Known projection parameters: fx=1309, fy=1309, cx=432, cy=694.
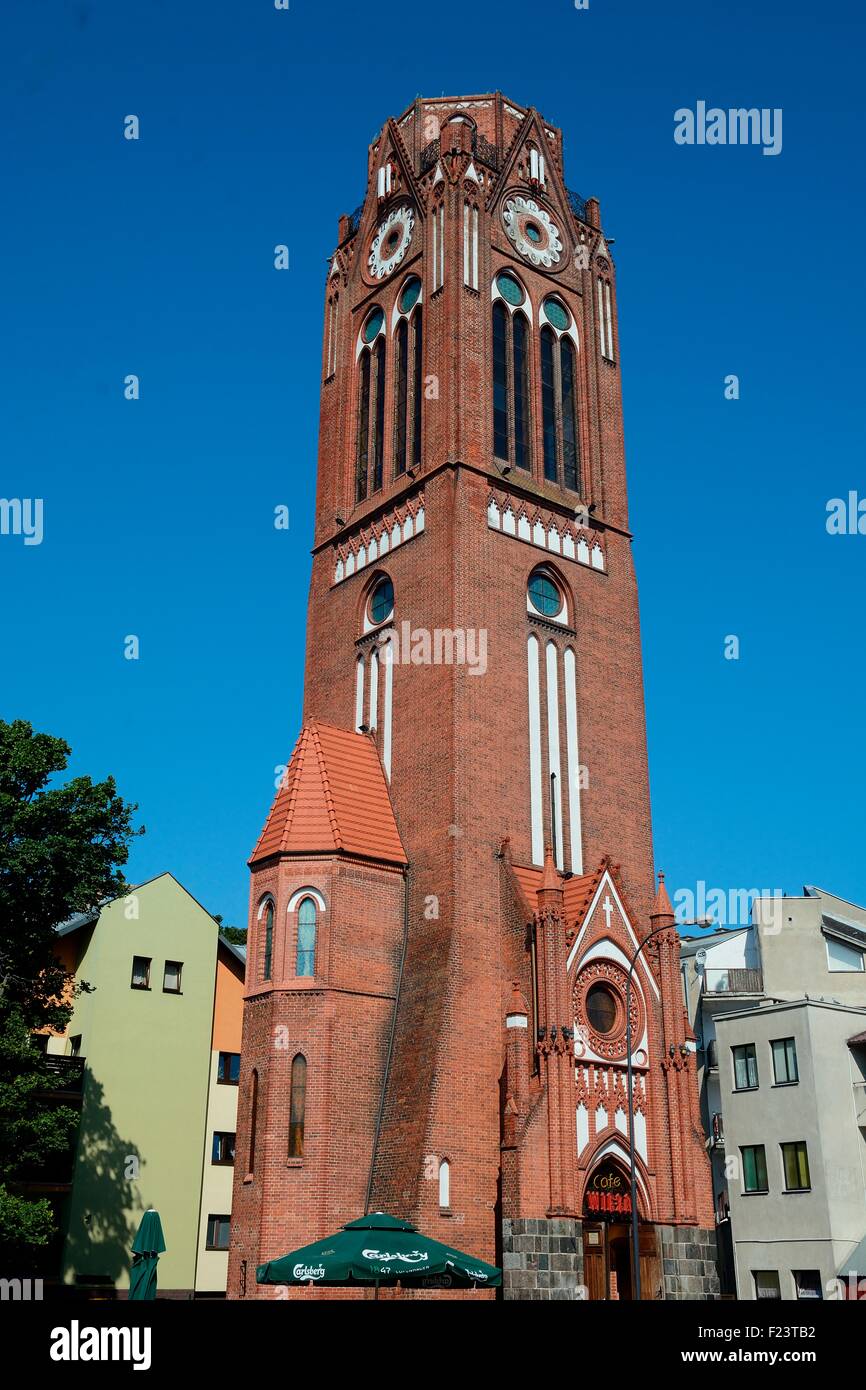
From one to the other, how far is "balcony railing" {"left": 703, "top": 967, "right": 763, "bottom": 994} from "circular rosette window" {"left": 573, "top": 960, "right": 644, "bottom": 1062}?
64.3 ft

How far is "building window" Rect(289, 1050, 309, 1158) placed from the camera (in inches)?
1184

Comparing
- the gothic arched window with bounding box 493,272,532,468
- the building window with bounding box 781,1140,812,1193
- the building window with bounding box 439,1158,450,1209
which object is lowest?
the building window with bounding box 439,1158,450,1209

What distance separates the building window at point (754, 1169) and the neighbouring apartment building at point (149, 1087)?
16.2 m

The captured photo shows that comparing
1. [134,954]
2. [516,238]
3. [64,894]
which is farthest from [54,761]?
[516,238]

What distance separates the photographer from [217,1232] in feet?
133

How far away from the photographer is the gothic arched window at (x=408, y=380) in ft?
132

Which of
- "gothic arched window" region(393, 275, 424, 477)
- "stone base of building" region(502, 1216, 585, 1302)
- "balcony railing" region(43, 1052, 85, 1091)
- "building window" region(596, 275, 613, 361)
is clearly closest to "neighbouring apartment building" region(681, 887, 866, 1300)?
"stone base of building" region(502, 1216, 585, 1302)

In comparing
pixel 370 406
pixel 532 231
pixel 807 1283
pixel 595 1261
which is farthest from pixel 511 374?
pixel 807 1283

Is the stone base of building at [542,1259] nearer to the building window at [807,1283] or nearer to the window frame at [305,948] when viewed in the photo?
the window frame at [305,948]

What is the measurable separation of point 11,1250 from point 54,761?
10.6 metres

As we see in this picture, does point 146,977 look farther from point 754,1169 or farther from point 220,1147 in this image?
point 754,1169

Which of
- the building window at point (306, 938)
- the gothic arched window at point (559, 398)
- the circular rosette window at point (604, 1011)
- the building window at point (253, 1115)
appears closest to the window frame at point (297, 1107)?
the building window at point (253, 1115)

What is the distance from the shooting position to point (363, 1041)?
31.4m

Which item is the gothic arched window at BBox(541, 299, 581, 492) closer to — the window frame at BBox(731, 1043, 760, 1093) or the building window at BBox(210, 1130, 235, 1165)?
the window frame at BBox(731, 1043, 760, 1093)
